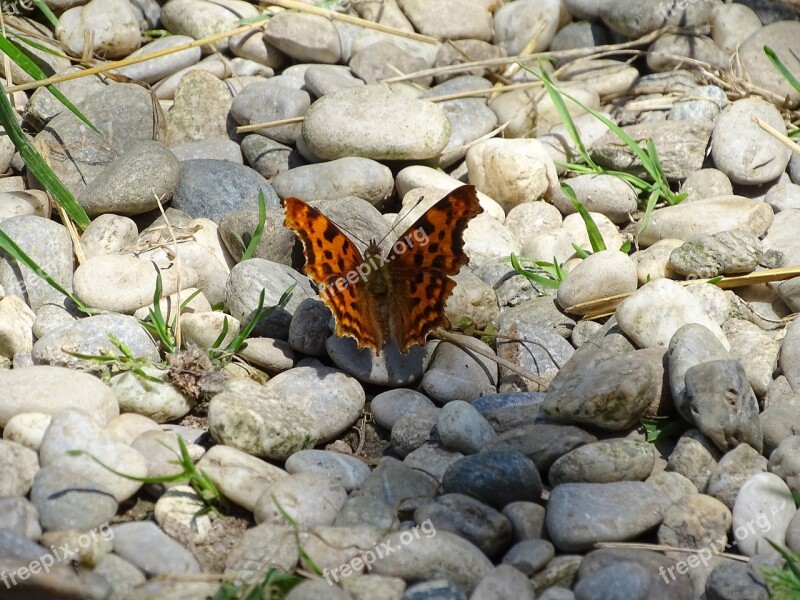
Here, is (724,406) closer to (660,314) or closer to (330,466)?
(660,314)

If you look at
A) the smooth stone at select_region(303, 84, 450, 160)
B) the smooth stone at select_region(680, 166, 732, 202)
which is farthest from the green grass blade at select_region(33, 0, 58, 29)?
the smooth stone at select_region(680, 166, 732, 202)

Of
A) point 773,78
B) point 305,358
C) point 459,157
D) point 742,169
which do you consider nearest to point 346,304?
point 305,358

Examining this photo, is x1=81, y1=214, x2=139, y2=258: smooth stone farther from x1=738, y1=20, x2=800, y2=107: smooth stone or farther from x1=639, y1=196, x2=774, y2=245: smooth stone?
x1=738, y1=20, x2=800, y2=107: smooth stone

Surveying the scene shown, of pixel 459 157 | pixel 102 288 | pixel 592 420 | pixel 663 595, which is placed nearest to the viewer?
pixel 663 595

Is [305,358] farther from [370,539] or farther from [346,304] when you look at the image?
[370,539]

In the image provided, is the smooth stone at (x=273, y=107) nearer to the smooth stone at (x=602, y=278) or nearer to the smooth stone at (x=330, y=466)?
the smooth stone at (x=602, y=278)

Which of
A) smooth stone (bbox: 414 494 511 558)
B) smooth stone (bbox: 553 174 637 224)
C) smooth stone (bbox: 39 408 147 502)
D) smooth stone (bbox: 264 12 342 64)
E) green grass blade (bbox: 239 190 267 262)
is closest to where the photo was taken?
smooth stone (bbox: 414 494 511 558)
